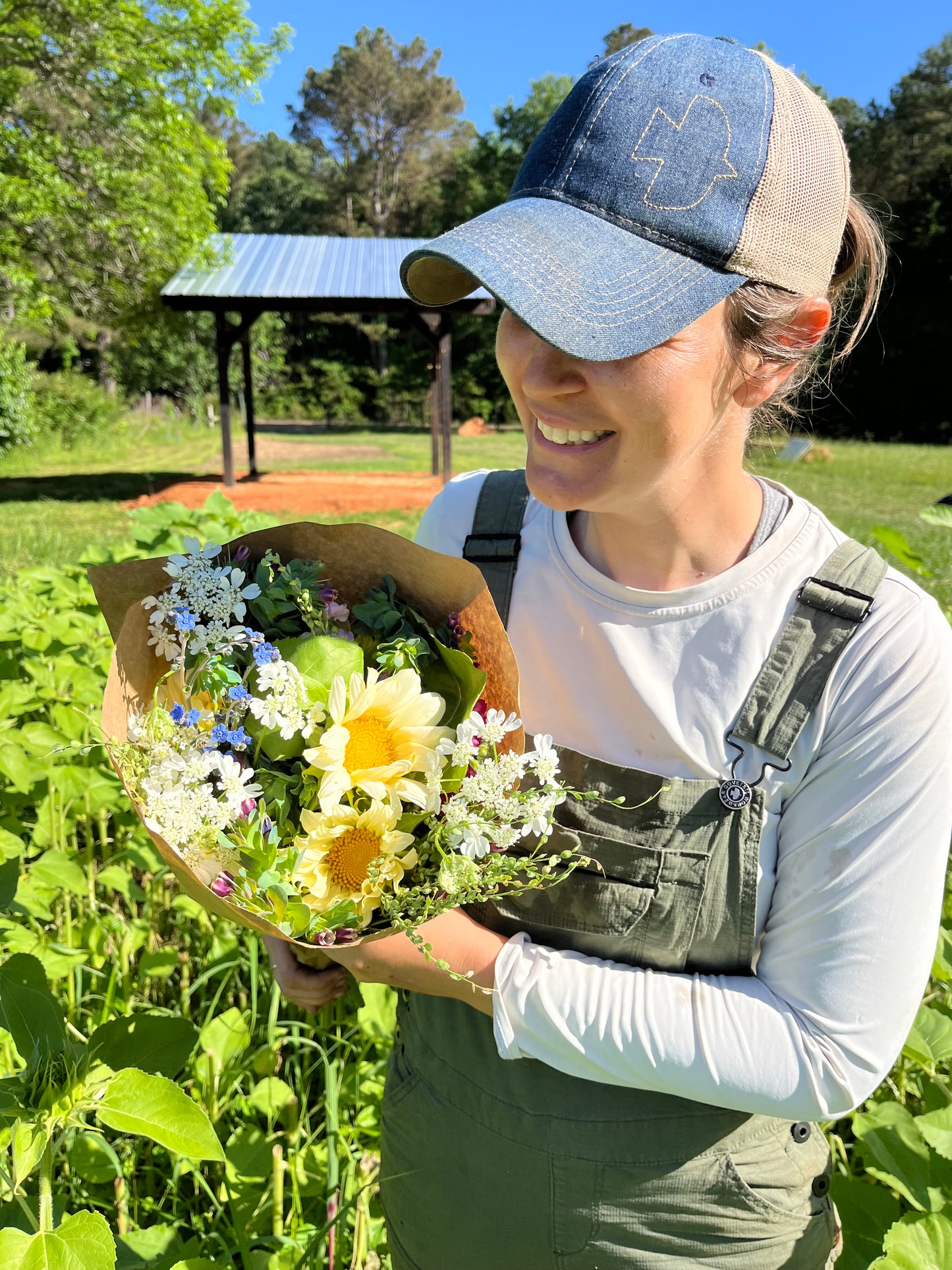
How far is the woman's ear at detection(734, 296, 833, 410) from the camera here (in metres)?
1.02

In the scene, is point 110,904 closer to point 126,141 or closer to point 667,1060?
point 667,1060

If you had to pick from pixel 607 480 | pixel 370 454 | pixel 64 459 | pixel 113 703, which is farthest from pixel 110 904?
pixel 370 454

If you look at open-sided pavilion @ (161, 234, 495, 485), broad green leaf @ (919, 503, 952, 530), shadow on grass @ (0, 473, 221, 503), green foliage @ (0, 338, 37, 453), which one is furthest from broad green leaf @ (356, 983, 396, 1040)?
green foliage @ (0, 338, 37, 453)

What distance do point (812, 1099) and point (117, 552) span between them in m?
2.65

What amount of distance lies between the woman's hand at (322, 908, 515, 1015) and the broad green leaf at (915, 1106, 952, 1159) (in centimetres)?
58

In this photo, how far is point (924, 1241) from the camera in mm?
998

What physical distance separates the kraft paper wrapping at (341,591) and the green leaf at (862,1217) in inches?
34.9

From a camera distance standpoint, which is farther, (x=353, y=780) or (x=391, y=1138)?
(x=391, y=1138)

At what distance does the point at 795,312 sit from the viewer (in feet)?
3.32

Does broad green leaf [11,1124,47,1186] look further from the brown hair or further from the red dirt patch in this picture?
the red dirt patch

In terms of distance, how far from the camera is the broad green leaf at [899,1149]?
1175 millimetres

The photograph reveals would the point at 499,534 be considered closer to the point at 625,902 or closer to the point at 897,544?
the point at 625,902

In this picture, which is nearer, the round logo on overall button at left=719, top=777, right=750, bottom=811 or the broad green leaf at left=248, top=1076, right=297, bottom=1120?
the round logo on overall button at left=719, top=777, right=750, bottom=811

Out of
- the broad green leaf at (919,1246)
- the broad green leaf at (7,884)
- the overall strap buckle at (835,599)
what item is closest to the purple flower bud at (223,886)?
the broad green leaf at (7,884)
